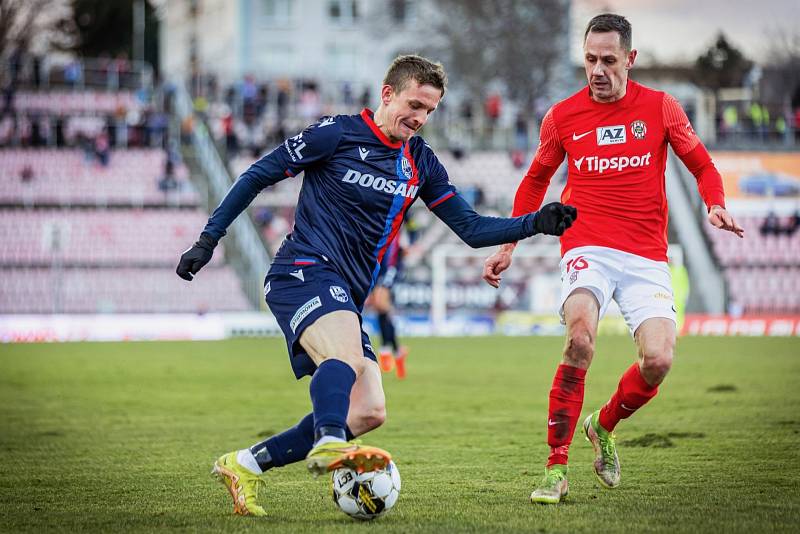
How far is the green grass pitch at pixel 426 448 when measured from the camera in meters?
6.41

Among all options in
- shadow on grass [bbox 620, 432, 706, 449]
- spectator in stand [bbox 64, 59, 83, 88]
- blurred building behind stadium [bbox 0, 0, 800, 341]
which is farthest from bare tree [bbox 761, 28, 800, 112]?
shadow on grass [bbox 620, 432, 706, 449]

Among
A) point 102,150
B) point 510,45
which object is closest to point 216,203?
point 102,150

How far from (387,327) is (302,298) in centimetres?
1122

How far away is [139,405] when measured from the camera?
44.4 ft

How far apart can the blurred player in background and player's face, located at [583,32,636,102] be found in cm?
980

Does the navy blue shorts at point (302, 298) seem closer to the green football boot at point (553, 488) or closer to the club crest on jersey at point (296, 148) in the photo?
the club crest on jersey at point (296, 148)

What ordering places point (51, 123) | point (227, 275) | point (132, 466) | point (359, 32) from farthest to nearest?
point (359, 32)
point (51, 123)
point (227, 275)
point (132, 466)

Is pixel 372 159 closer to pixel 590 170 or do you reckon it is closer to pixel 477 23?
pixel 590 170

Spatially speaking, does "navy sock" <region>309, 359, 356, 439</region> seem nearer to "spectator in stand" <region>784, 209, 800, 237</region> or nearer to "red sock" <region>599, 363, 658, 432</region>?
"red sock" <region>599, 363, 658, 432</region>

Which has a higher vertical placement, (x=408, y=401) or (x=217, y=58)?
(x=217, y=58)

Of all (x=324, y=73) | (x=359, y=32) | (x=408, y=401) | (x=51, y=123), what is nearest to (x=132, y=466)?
(x=408, y=401)

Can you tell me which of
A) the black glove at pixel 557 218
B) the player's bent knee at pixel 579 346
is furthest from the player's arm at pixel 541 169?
the black glove at pixel 557 218

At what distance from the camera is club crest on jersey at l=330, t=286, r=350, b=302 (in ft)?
21.1

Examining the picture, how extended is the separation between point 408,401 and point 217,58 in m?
52.5
